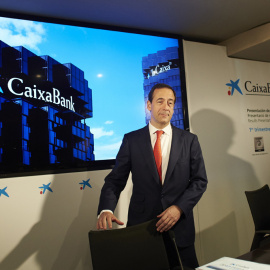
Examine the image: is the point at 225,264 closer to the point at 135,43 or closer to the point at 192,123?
the point at 192,123

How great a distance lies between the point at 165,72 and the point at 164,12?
0.70 m

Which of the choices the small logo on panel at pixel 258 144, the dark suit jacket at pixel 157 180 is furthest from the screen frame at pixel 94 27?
the small logo on panel at pixel 258 144

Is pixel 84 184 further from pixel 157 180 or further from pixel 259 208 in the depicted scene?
pixel 259 208

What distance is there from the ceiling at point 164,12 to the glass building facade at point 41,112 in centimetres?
50

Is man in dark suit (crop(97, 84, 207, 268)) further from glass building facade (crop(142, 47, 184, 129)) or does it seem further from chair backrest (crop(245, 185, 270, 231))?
glass building facade (crop(142, 47, 184, 129))

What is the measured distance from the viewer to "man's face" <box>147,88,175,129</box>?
83.7 inches

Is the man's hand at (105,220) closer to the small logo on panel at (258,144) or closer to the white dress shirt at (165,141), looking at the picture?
the white dress shirt at (165,141)

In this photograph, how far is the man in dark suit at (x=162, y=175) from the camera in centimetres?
199

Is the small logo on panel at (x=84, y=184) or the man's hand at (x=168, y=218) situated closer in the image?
the man's hand at (x=168, y=218)

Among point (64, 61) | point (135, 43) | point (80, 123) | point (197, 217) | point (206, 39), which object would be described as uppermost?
point (206, 39)

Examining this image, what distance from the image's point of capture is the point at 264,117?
4.23 m

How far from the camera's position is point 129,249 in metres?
1.65

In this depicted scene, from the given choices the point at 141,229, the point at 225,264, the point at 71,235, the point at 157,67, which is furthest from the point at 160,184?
the point at 157,67

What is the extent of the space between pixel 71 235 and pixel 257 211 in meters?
1.79
